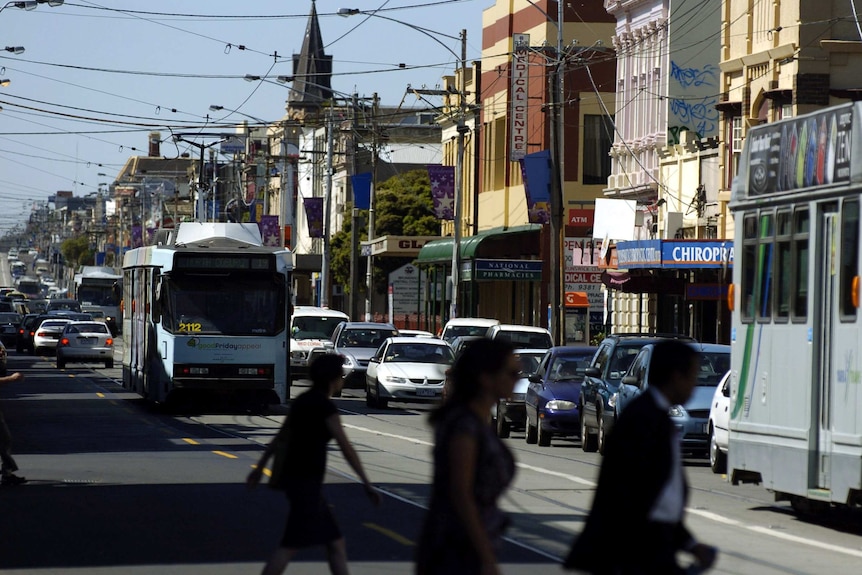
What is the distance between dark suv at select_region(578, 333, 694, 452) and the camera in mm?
24375

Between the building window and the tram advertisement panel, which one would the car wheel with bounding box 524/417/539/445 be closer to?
the tram advertisement panel

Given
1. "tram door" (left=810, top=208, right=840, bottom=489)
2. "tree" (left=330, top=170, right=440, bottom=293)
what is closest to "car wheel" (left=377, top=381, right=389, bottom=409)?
"tram door" (left=810, top=208, right=840, bottom=489)

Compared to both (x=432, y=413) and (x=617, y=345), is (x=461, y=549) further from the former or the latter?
(x=617, y=345)

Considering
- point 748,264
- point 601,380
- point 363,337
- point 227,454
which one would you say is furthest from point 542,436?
point 363,337

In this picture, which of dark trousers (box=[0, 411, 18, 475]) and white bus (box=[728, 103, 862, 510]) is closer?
white bus (box=[728, 103, 862, 510])

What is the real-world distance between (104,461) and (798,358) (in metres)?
9.89

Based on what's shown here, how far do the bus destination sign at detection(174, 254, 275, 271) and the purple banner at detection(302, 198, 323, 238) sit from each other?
40.4m

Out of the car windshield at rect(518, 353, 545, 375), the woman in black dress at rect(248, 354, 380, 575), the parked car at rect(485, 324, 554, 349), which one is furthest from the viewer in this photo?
the parked car at rect(485, 324, 554, 349)

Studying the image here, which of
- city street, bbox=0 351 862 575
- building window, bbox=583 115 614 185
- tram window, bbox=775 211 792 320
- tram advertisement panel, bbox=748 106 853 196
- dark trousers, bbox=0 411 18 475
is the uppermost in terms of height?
building window, bbox=583 115 614 185

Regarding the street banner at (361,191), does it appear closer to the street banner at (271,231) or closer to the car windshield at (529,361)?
the street banner at (271,231)

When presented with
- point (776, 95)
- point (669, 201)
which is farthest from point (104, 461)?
point (669, 201)

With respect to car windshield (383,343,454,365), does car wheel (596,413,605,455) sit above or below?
below

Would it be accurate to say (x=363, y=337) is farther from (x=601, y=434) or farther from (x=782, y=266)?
(x=782, y=266)

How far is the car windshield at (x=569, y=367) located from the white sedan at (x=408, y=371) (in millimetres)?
7266
